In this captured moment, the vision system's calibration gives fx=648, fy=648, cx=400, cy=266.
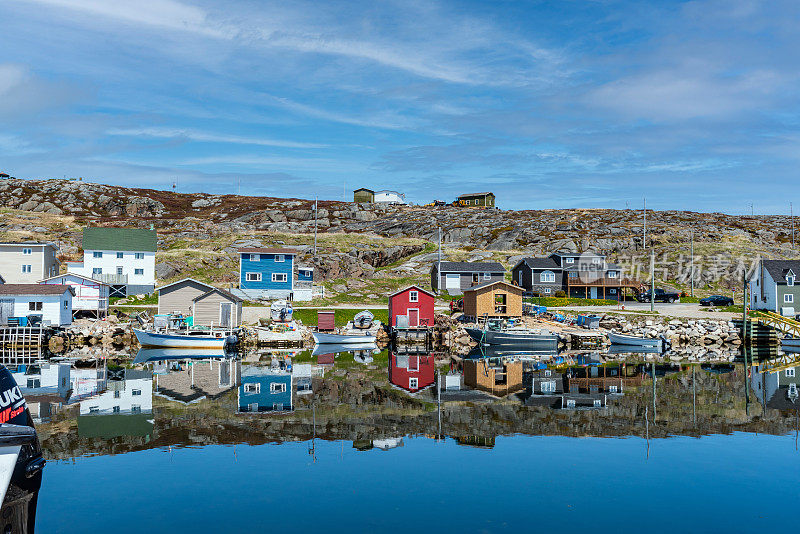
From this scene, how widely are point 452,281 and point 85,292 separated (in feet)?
141

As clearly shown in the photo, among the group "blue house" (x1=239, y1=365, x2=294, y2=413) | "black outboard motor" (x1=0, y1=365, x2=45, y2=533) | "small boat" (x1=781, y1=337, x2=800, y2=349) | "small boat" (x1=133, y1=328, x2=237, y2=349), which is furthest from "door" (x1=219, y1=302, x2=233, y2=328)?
"small boat" (x1=781, y1=337, x2=800, y2=349)

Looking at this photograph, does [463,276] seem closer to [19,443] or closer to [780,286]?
[780,286]

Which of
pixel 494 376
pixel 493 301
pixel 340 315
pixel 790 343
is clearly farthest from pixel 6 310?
pixel 790 343

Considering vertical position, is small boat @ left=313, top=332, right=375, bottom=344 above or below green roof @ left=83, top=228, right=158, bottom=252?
below

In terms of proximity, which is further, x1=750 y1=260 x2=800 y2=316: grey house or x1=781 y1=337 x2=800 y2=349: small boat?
x1=750 y1=260 x2=800 y2=316: grey house

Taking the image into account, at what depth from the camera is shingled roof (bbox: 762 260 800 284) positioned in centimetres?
7100

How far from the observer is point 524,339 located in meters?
57.8

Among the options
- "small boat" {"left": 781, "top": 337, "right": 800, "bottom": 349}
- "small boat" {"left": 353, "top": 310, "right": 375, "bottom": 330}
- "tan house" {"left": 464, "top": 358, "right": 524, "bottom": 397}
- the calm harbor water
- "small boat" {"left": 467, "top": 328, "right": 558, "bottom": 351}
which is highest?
"small boat" {"left": 353, "top": 310, "right": 375, "bottom": 330}

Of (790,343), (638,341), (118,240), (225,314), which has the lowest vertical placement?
(790,343)

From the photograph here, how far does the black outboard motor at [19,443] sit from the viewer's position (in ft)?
51.9

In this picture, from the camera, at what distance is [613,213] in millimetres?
153625

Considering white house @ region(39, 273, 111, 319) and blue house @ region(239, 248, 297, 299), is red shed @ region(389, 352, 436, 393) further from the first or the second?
white house @ region(39, 273, 111, 319)

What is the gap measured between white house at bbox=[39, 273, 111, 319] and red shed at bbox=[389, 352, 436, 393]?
31.9 metres

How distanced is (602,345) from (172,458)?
45800 millimetres
